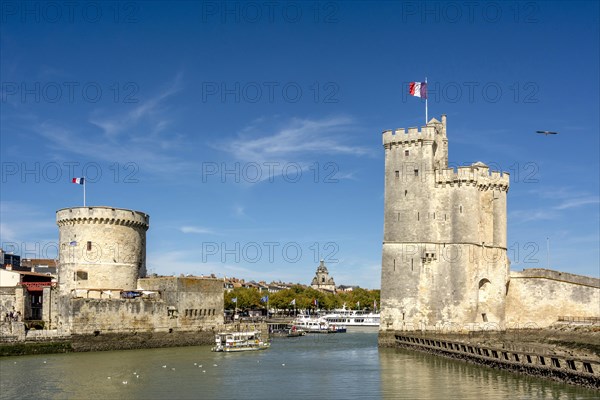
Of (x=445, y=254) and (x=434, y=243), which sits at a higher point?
(x=434, y=243)

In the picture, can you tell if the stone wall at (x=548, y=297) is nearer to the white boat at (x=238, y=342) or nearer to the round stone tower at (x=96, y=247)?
the white boat at (x=238, y=342)

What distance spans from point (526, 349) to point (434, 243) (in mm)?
11088


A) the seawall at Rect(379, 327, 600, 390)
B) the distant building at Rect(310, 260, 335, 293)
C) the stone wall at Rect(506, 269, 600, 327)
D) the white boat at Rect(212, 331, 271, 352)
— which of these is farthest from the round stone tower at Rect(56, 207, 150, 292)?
the distant building at Rect(310, 260, 335, 293)

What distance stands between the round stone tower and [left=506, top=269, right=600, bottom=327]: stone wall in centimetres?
2801

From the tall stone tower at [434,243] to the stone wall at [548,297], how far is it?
49.0 inches

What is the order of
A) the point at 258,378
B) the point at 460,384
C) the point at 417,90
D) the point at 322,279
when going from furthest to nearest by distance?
1. the point at 322,279
2. the point at 417,90
3. the point at 258,378
4. the point at 460,384

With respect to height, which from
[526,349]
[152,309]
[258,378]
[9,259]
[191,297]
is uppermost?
[9,259]

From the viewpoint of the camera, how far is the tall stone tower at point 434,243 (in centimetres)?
4891

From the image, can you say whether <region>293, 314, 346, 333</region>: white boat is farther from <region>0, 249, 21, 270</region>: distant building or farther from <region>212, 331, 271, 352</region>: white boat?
<region>0, 249, 21, 270</region>: distant building

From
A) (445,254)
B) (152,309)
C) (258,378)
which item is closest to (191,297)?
(152,309)

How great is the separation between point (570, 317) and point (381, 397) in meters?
26.9

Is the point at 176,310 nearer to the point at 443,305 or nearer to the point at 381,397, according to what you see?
the point at 443,305

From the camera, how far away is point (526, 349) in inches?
1587

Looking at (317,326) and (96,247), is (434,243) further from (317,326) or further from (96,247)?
(317,326)
